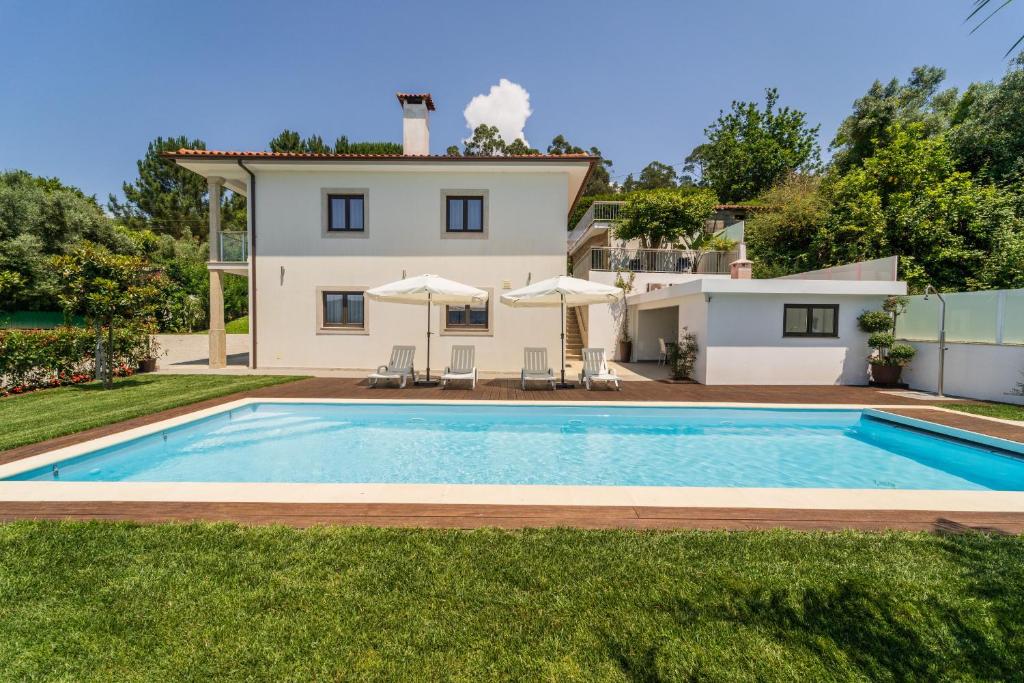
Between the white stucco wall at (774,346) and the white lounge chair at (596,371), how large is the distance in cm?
301

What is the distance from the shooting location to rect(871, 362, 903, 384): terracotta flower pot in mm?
12383

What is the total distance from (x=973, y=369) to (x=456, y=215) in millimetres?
14573

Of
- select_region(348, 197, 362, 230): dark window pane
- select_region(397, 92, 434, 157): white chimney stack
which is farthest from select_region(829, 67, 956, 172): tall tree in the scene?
select_region(348, 197, 362, 230): dark window pane

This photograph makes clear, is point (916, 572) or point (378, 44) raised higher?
point (378, 44)

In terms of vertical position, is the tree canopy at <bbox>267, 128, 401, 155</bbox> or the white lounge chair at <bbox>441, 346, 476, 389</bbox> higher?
the tree canopy at <bbox>267, 128, 401, 155</bbox>

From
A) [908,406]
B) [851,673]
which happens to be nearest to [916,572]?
[851,673]

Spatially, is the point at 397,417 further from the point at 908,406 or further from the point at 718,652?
the point at 908,406

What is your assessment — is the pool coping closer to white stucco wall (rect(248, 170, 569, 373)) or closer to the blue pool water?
the blue pool water

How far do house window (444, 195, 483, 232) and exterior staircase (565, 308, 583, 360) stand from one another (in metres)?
7.12

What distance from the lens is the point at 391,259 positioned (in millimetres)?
14930

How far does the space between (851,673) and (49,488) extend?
6.81 m

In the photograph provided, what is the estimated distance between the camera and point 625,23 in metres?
12.8

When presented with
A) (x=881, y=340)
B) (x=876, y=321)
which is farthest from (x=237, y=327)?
(x=881, y=340)

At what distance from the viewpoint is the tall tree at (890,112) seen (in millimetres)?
26469
